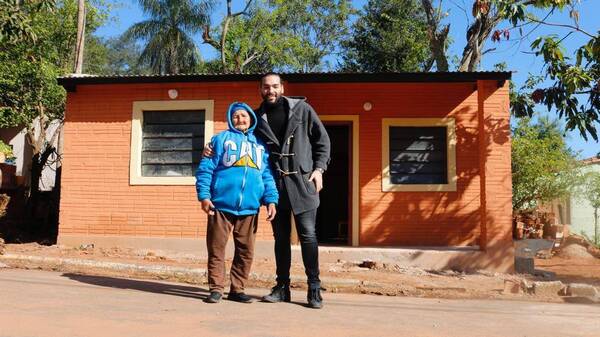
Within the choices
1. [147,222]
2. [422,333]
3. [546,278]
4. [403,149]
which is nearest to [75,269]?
[147,222]

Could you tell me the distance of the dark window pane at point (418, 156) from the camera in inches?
357

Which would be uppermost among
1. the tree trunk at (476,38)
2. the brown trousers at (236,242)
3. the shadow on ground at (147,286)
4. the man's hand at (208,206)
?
the tree trunk at (476,38)

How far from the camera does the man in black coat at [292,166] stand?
4.20 meters

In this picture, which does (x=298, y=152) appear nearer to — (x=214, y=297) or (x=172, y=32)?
(x=214, y=297)

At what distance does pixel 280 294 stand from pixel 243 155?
1.12 m

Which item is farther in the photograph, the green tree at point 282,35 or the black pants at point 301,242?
the green tree at point 282,35

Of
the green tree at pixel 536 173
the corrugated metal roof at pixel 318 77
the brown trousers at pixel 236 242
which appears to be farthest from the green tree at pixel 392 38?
the brown trousers at pixel 236 242

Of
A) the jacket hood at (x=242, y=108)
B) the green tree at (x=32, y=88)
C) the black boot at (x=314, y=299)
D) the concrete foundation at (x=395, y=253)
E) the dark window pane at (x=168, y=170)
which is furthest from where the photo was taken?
the green tree at (x=32, y=88)

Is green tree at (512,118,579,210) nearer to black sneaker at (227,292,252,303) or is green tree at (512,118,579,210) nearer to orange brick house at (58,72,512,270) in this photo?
orange brick house at (58,72,512,270)

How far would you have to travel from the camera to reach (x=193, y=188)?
8695 mm

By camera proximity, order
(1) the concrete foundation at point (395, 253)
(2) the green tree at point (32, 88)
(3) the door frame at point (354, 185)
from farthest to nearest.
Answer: (2) the green tree at point (32, 88), (3) the door frame at point (354, 185), (1) the concrete foundation at point (395, 253)

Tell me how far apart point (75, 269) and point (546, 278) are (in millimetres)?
6463

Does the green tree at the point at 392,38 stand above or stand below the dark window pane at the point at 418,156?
above

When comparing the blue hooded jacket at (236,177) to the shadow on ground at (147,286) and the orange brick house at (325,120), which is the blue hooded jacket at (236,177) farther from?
the orange brick house at (325,120)
